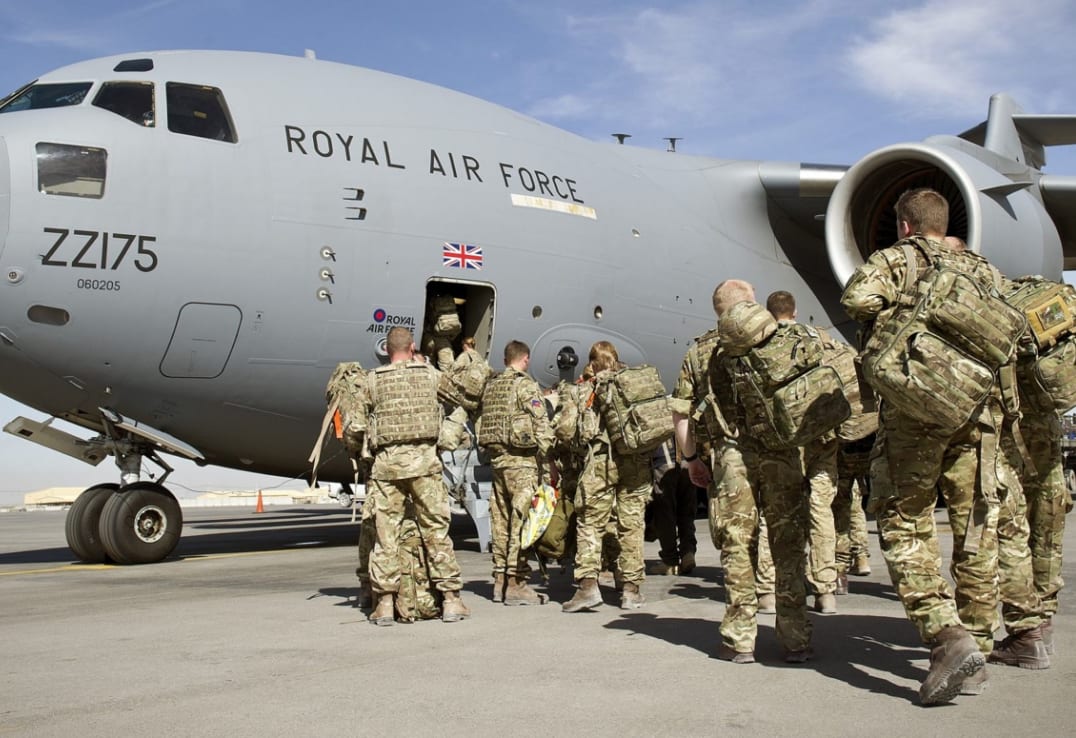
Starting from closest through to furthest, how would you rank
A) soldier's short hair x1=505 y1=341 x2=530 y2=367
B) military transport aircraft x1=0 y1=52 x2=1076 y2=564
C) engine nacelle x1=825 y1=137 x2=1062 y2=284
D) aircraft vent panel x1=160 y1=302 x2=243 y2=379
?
soldier's short hair x1=505 y1=341 x2=530 y2=367, military transport aircraft x1=0 y1=52 x2=1076 y2=564, aircraft vent panel x1=160 y1=302 x2=243 y2=379, engine nacelle x1=825 y1=137 x2=1062 y2=284

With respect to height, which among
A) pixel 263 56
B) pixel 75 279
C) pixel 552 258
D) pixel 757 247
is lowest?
pixel 75 279

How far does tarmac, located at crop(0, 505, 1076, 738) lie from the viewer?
371 cm

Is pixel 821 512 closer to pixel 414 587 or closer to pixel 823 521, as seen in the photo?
pixel 823 521

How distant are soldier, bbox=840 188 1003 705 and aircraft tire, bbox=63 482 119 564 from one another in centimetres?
725

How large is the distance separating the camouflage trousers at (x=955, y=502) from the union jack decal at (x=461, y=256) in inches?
232

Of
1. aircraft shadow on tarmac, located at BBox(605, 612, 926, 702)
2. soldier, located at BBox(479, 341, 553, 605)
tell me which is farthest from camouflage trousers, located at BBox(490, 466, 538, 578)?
aircraft shadow on tarmac, located at BBox(605, 612, 926, 702)

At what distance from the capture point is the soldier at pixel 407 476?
20.5 ft

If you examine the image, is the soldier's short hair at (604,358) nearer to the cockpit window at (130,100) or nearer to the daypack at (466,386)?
the daypack at (466,386)

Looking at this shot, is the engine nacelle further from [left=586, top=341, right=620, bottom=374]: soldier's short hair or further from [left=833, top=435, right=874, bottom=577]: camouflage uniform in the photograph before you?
[left=586, top=341, right=620, bottom=374]: soldier's short hair

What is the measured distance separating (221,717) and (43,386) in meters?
5.68

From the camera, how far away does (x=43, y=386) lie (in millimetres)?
8633

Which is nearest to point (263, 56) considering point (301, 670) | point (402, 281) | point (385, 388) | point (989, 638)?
point (402, 281)

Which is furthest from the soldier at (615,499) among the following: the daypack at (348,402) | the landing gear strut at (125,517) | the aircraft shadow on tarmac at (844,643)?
the landing gear strut at (125,517)

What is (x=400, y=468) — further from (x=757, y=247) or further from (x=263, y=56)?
(x=757, y=247)
